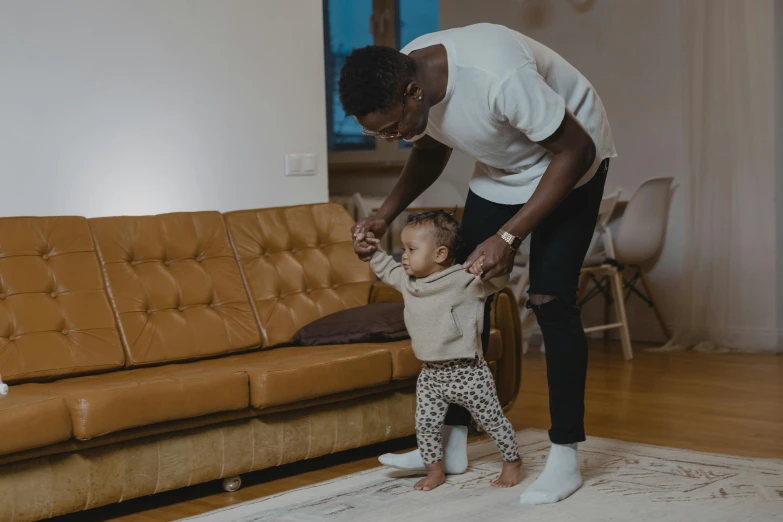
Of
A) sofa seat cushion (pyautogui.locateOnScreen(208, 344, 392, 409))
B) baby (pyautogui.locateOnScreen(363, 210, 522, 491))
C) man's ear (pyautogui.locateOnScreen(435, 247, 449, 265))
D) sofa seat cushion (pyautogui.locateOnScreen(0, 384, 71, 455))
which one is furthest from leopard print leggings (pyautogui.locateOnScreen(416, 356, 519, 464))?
sofa seat cushion (pyautogui.locateOnScreen(0, 384, 71, 455))

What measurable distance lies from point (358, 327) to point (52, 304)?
0.93m

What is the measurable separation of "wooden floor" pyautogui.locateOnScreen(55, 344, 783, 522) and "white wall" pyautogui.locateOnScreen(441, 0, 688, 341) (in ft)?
2.12

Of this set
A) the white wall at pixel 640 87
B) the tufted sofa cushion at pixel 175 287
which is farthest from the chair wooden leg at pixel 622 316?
the tufted sofa cushion at pixel 175 287

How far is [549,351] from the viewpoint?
7.79 feet

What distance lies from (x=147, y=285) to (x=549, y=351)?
1.39 meters

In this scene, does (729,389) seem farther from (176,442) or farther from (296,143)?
(176,442)

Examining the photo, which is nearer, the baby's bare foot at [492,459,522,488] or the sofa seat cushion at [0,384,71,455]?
the sofa seat cushion at [0,384,71,455]

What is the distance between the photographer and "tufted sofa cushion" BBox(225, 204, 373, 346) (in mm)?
3385

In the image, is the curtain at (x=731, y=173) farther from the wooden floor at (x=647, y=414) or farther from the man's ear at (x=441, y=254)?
the man's ear at (x=441, y=254)

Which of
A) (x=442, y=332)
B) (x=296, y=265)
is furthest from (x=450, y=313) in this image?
(x=296, y=265)

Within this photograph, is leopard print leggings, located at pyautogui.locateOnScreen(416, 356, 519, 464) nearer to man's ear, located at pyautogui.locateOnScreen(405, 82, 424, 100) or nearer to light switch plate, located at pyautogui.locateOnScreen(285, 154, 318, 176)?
man's ear, located at pyautogui.locateOnScreen(405, 82, 424, 100)

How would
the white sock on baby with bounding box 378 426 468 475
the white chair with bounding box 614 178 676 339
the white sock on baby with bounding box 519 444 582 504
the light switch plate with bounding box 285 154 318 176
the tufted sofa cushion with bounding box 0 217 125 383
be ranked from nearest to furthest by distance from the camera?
the white sock on baby with bounding box 519 444 582 504 < the white sock on baby with bounding box 378 426 468 475 < the tufted sofa cushion with bounding box 0 217 125 383 < the light switch plate with bounding box 285 154 318 176 < the white chair with bounding box 614 178 676 339

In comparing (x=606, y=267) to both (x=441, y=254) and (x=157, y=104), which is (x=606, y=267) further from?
(x=441, y=254)

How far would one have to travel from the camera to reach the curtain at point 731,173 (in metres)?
5.10
